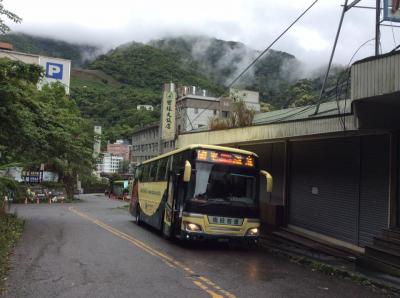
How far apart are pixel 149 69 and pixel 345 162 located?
9427 centimetres

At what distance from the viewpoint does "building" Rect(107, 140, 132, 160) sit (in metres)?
114

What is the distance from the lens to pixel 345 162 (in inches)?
624

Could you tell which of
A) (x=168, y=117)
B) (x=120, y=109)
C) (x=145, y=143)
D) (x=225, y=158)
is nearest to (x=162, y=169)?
(x=225, y=158)

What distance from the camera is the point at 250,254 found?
14055 mm

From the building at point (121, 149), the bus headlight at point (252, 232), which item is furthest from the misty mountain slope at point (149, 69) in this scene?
the bus headlight at point (252, 232)

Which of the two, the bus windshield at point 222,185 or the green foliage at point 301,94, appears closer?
the bus windshield at point 222,185

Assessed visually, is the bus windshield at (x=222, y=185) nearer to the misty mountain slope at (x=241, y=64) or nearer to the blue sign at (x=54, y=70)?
the misty mountain slope at (x=241, y=64)

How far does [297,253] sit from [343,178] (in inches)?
129

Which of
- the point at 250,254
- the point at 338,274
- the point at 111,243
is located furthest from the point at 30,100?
the point at 338,274

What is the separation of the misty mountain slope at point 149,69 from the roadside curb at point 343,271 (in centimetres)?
6521

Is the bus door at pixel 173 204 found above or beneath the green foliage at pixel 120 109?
beneath

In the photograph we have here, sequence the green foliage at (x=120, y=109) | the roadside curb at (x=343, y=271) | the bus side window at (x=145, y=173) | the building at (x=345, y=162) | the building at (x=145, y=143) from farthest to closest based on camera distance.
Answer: the green foliage at (x=120, y=109) → the building at (x=145, y=143) → the bus side window at (x=145, y=173) → the building at (x=345, y=162) → the roadside curb at (x=343, y=271)

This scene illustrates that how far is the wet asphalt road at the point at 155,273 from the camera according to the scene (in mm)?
8672

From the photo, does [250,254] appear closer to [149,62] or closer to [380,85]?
[380,85]
